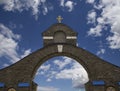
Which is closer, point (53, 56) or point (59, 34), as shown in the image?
point (53, 56)

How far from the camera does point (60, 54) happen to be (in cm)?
2503

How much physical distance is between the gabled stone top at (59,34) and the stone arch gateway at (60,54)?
0.55 ft

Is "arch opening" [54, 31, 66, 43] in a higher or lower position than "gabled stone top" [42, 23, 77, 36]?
lower

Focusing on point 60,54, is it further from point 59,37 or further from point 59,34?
point 59,34

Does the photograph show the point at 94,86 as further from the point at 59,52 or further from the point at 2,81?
the point at 2,81

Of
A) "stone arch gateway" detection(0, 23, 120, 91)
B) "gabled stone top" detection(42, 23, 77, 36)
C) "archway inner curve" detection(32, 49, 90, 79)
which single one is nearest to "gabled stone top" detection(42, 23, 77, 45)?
"gabled stone top" detection(42, 23, 77, 36)

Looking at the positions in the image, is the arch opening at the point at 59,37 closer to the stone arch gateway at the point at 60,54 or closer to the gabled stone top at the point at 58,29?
the gabled stone top at the point at 58,29

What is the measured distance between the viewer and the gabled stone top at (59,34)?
25.5m

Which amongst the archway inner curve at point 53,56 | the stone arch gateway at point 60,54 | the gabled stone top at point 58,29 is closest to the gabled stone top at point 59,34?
the gabled stone top at point 58,29

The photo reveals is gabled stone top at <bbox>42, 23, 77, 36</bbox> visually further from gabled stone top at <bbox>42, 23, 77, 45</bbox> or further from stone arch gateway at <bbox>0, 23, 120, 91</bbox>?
stone arch gateway at <bbox>0, 23, 120, 91</bbox>

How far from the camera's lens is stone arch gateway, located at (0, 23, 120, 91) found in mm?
23266

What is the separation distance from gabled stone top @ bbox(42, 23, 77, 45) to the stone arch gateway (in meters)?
0.17

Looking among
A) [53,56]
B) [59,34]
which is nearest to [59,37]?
[59,34]

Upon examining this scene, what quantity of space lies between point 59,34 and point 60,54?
2.50 m
